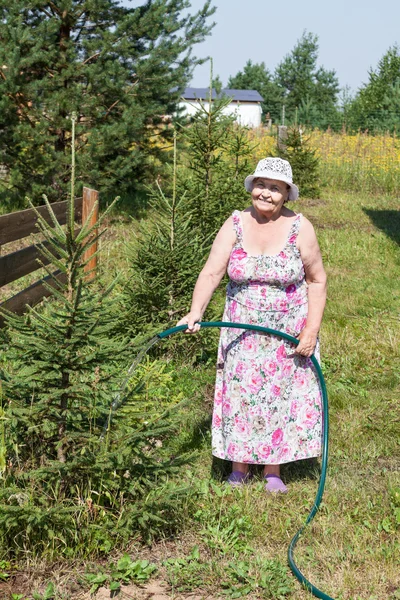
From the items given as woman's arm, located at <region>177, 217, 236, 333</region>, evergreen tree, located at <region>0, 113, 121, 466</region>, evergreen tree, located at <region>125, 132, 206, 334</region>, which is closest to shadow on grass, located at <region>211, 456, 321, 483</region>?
woman's arm, located at <region>177, 217, 236, 333</region>

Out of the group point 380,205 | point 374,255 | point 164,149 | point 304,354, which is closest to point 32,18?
point 164,149

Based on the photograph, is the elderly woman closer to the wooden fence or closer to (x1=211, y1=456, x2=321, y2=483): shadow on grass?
(x1=211, y1=456, x2=321, y2=483): shadow on grass

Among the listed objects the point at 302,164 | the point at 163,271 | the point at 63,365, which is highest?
the point at 302,164

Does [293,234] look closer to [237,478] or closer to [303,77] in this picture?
[237,478]

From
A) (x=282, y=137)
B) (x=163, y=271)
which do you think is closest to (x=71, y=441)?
Result: (x=163, y=271)

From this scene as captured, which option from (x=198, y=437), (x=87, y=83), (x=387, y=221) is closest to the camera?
(x=198, y=437)

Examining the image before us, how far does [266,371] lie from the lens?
12.0ft

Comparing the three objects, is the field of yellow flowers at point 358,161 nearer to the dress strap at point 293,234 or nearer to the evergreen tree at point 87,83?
the evergreen tree at point 87,83

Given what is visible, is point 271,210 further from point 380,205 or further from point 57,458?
point 380,205

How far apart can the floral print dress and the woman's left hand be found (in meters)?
0.06

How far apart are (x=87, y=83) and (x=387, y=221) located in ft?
18.6

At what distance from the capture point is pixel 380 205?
14461mm

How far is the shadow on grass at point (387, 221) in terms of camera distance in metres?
11.1

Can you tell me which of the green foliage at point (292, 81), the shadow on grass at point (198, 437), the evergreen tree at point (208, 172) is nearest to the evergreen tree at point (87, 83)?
the evergreen tree at point (208, 172)
